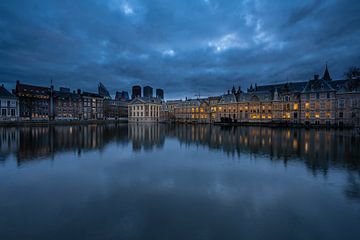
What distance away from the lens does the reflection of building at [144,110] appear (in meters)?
107

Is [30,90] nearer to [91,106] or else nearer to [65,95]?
[65,95]

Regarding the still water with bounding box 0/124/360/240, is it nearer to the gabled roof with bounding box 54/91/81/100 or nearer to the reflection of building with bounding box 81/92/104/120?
the gabled roof with bounding box 54/91/81/100

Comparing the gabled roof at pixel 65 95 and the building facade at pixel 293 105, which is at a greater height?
the gabled roof at pixel 65 95

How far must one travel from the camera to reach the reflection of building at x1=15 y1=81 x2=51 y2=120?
82.4 metres

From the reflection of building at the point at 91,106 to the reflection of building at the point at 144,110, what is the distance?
64.1 feet

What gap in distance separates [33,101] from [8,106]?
1788cm

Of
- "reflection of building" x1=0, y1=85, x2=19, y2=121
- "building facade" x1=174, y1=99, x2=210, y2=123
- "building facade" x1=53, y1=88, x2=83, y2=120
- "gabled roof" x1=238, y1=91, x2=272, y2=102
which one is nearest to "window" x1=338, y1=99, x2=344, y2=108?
"gabled roof" x1=238, y1=91, x2=272, y2=102

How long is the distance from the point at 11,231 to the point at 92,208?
226 centimetres

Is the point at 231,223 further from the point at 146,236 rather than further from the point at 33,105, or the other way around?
the point at 33,105

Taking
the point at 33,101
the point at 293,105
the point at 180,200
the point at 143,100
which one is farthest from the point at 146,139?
the point at 33,101

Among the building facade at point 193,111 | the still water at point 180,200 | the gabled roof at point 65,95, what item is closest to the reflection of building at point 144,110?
the building facade at point 193,111

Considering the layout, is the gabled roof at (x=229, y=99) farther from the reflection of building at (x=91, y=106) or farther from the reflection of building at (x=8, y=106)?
the reflection of building at (x=8, y=106)

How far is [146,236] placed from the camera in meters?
5.62

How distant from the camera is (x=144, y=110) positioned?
106688 millimetres
